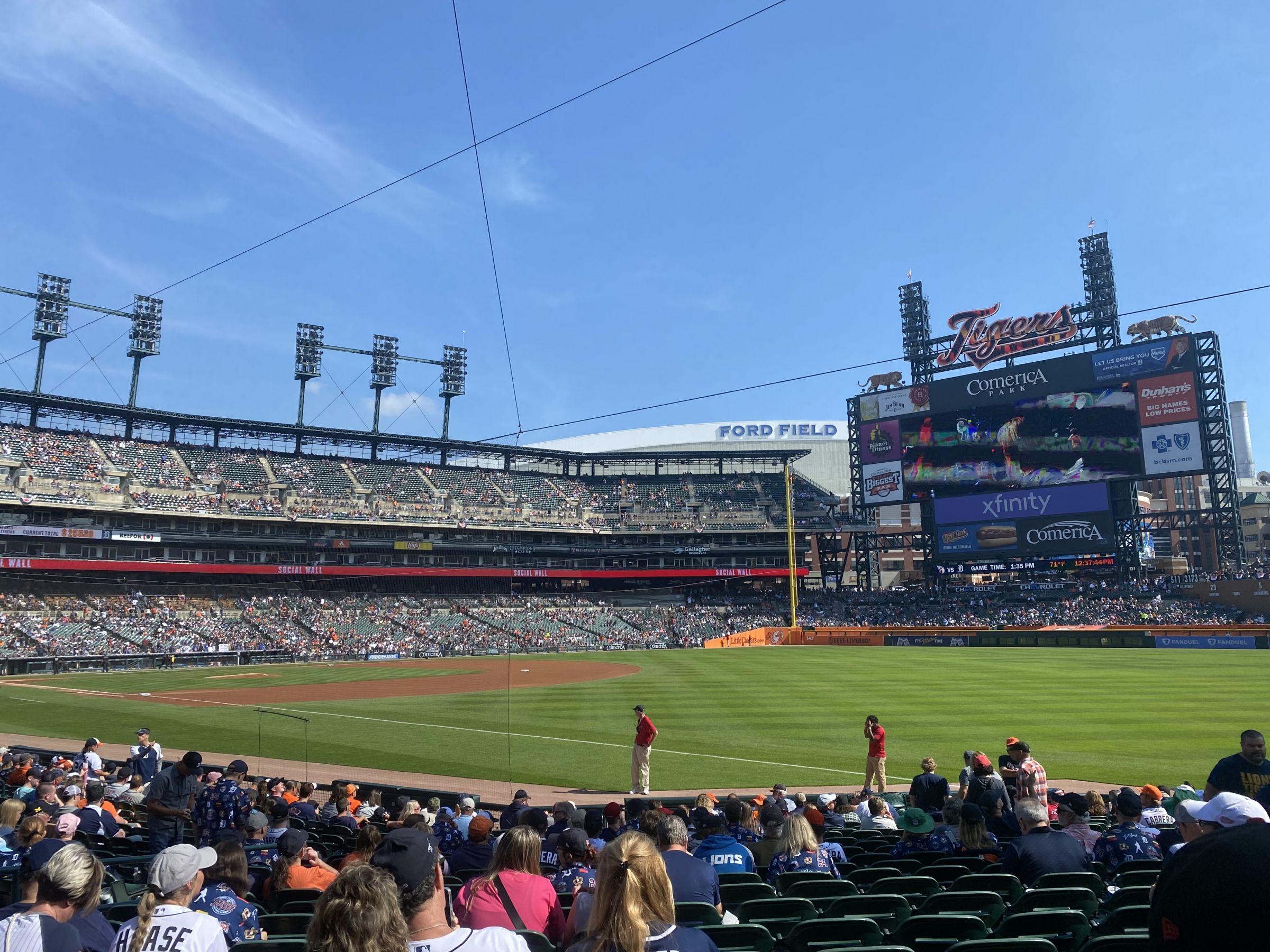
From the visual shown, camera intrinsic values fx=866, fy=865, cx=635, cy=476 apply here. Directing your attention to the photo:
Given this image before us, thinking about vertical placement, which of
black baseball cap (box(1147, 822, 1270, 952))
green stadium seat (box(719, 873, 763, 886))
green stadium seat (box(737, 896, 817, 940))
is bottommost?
green stadium seat (box(719, 873, 763, 886))

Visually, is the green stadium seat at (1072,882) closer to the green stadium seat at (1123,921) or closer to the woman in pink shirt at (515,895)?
the green stadium seat at (1123,921)

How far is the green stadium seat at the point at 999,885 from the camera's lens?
21.2 feet

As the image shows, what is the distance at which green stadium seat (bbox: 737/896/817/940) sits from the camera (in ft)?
19.0

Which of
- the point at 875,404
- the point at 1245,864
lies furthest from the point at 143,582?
the point at 1245,864

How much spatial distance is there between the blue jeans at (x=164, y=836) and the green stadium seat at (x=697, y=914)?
28.1 feet

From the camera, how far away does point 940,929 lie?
518cm

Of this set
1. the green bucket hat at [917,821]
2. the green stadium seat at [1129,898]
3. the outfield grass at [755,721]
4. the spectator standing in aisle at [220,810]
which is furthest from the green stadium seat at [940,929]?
the outfield grass at [755,721]

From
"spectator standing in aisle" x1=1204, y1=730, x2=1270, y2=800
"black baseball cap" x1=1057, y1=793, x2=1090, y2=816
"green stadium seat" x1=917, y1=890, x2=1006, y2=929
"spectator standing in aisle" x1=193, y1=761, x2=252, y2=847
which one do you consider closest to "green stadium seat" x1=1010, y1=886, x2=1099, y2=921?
"green stadium seat" x1=917, y1=890, x2=1006, y2=929

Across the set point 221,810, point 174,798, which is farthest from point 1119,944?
point 174,798

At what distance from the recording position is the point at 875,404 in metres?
83.2

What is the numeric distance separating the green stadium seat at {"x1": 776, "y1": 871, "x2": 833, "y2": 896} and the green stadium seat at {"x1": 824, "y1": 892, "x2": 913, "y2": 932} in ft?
2.37

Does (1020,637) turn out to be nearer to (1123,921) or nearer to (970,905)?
(970,905)

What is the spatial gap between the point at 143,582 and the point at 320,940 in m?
73.6

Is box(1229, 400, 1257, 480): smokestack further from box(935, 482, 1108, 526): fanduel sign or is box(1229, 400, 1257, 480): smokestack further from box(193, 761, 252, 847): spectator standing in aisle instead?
box(193, 761, 252, 847): spectator standing in aisle
